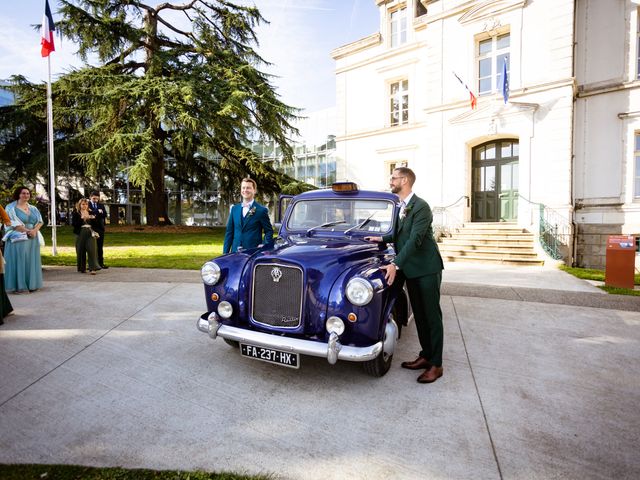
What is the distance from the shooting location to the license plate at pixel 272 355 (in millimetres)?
3023

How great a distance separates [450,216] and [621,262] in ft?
21.6

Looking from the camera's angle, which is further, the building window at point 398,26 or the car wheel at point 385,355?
the building window at point 398,26

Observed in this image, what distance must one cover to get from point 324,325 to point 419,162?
14.0m

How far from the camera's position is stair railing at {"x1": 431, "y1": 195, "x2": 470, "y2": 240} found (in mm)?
13227

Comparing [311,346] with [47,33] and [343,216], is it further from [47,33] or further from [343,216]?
[47,33]

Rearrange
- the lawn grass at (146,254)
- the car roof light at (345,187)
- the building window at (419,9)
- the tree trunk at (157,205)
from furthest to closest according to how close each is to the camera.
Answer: the tree trunk at (157,205), the building window at (419,9), the lawn grass at (146,254), the car roof light at (345,187)

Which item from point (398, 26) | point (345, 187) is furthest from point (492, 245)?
point (398, 26)

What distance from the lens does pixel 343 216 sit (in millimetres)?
4531

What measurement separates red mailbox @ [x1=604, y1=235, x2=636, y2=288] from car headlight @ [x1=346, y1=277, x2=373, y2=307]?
272 inches

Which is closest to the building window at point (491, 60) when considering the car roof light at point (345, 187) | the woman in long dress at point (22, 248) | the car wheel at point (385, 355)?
the car roof light at point (345, 187)

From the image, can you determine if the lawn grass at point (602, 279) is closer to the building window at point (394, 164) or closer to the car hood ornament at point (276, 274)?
the car hood ornament at point (276, 274)

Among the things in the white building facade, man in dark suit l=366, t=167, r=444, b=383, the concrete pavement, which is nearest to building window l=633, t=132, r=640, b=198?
the white building facade

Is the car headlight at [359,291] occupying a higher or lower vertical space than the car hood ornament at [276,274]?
lower

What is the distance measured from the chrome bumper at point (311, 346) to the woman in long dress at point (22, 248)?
5.29m
